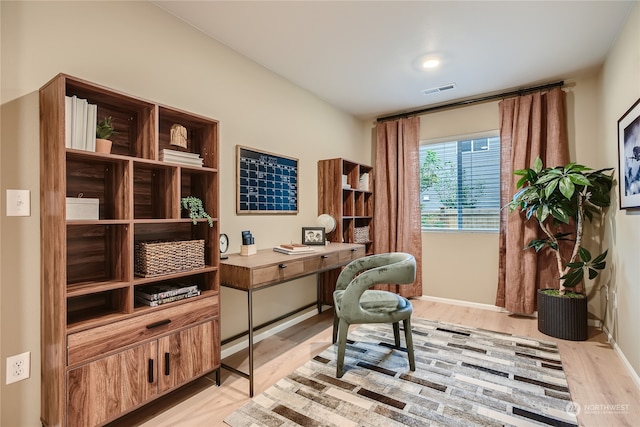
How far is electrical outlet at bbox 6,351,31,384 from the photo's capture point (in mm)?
1492

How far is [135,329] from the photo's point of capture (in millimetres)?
1638

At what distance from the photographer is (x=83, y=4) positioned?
68.7 inches

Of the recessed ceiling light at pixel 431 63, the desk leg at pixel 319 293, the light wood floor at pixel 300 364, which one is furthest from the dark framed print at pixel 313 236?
the recessed ceiling light at pixel 431 63

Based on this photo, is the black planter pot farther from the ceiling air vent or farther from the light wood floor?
the ceiling air vent

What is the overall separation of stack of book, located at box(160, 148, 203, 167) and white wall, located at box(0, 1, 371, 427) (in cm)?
49

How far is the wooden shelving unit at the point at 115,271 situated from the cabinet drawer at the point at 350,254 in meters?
1.29

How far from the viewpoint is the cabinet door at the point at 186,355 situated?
1763 mm

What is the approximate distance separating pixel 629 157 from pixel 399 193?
2.25m

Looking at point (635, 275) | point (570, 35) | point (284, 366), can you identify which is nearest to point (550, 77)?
point (570, 35)

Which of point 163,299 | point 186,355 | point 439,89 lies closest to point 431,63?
point 439,89

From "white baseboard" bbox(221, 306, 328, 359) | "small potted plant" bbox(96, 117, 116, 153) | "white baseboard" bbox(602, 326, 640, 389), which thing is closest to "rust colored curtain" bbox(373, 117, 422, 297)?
"white baseboard" bbox(221, 306, 328, 359)

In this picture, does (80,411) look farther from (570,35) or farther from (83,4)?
(570,35)

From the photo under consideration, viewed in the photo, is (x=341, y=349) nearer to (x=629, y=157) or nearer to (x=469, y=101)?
(x=629, y=157)

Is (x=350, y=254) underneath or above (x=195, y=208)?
underneath
